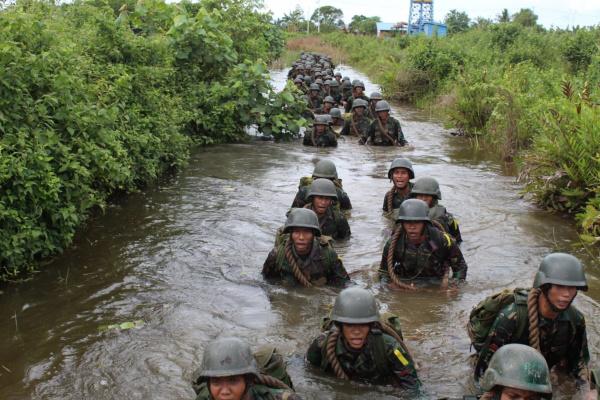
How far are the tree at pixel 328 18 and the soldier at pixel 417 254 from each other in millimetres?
76035

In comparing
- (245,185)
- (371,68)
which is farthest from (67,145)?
(371,68)

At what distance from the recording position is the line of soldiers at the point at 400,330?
Answer: 3901mm

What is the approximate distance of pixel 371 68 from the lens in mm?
38406

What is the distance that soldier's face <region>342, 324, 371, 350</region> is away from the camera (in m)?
4.73

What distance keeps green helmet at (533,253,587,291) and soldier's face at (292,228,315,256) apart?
8.06ft

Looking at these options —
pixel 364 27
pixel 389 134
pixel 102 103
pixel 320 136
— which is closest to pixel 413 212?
pixel 102 103

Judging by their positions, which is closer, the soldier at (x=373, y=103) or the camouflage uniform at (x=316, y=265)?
the camouflage uniform at (x=316, y=265)

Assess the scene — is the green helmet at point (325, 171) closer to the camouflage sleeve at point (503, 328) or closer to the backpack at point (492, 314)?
the backpack at point (492, 314)

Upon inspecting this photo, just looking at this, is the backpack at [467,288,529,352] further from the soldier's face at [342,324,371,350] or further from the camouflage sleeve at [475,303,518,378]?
the soldier's face at [342,324,371,350]

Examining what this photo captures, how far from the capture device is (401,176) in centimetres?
892

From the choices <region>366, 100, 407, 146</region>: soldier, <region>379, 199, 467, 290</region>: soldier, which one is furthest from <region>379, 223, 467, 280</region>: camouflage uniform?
<region>366, 100, 407, 146</region>: soldier

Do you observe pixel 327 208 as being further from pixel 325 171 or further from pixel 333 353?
pixel 333 353

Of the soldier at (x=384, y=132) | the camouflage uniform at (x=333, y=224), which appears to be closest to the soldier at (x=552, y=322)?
the camouflage uniform at (x=333, y=224)

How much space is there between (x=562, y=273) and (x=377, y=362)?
1442mm
